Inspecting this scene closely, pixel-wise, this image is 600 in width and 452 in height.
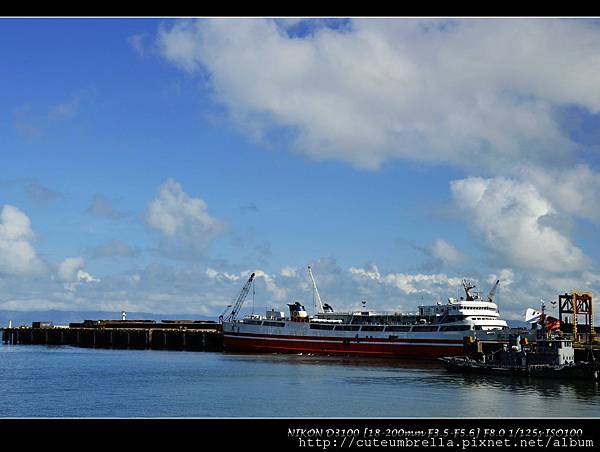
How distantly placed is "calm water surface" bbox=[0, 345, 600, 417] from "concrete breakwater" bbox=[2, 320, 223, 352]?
1851 inches

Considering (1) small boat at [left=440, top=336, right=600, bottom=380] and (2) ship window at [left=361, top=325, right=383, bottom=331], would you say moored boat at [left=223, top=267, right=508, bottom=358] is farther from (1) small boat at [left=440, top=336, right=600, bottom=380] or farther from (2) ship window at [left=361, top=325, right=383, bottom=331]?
(1) small boat at [left=440, top=336, right=600, bottom=380]

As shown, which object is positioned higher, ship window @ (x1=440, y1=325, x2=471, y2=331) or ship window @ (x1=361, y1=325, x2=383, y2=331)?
ship window @ (x1=440, y1=325, x2=471, y2=331)

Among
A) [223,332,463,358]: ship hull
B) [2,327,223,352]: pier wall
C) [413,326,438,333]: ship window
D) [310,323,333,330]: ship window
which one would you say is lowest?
[2,327,223,352]: pier wall

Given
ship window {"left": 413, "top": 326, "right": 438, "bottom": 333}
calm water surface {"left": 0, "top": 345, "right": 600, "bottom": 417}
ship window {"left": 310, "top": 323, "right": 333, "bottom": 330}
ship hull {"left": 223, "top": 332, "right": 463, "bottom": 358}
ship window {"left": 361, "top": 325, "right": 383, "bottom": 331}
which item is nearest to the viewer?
calm water surface {"left": 0, "top": 345, "right": 600, "bottom": 417}

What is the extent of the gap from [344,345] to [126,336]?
60326mm

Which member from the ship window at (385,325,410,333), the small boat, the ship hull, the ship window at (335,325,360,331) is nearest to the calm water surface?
the small boat

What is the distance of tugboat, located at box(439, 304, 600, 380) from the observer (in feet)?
233

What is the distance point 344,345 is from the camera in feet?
356

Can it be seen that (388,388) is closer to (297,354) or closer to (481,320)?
(481,320)

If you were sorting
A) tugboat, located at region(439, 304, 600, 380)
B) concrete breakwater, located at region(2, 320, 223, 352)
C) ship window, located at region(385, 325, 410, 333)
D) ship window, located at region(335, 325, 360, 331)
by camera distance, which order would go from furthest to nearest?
concrete breakwater, located at region(2, 320, 223, 352)
ship window, located at region(335, 325, 360, 331)
ship window, located at region(385, 325, 410, 333)
tugboat, located at region(439, 304, 600, 380)

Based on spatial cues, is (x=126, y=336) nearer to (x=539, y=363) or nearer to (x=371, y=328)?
(x=371, y=328)

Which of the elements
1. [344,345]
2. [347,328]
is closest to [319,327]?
[347,328]
